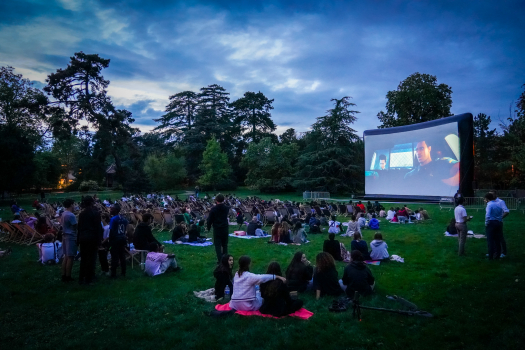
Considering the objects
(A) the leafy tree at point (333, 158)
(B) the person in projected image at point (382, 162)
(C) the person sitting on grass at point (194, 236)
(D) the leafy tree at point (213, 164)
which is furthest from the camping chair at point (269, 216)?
(D) the leafy tree at point (213, 164)

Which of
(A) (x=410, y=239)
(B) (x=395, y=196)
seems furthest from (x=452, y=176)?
(A) (x=410, y=239)

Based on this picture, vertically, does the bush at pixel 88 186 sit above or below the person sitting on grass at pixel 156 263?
above

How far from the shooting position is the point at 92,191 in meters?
40.0

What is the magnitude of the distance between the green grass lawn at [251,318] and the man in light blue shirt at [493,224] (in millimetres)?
347

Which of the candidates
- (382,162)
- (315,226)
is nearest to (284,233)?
(315,226)

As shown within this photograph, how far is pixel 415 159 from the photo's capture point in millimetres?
23516

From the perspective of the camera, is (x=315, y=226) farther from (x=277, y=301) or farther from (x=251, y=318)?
(x=251, y=318)

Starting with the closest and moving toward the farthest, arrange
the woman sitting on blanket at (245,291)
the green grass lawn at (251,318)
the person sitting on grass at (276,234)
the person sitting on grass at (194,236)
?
the green grass lawn at (251,318) → the woman sitting on blanket at (245,291) → the person sitting on grass at (276,234) → the person sitting on grass at (194,236)

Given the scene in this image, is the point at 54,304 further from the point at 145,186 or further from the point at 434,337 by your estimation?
the point at 145,186

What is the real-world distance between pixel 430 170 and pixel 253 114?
113 ft

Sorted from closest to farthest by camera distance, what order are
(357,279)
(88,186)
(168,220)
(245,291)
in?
(245,291) < (357,279) < (168,220) < (88,186)

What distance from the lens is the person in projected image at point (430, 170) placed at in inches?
829

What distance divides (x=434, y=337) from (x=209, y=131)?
46.7 m

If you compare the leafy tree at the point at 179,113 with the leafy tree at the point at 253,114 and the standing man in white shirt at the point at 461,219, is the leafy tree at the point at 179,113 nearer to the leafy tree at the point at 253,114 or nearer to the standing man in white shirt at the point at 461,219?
the leafy tree at the point at 253,114
